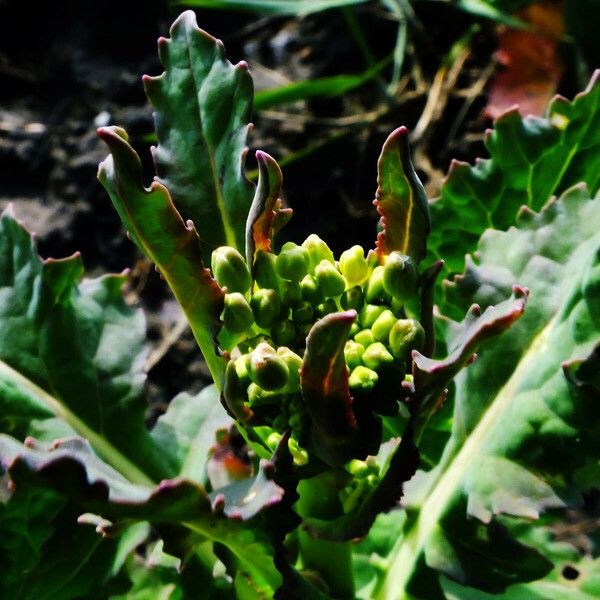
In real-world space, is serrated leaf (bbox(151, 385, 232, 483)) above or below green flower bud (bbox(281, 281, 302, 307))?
below

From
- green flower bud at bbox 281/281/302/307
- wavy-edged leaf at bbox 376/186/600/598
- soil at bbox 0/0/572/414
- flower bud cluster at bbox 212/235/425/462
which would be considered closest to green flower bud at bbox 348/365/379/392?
flower bud cluster at bbox 212/235/425/462

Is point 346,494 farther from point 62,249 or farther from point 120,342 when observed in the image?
point 62,249

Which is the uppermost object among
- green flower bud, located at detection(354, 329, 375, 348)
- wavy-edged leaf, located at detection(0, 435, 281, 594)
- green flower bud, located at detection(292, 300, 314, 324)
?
green flower bud, located at detection(354, 329, 375, 348)

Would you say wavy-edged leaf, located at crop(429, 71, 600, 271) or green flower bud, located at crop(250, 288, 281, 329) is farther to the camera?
wavy-edged leaf, located at crop(429, 71, 600, 271)

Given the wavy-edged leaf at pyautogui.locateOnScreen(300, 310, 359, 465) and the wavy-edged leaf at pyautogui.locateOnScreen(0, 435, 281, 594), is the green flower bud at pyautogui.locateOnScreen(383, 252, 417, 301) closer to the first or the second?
the wavy-edged leaf at pyautogui.locateOnScreen(300, 310, 359, 465)

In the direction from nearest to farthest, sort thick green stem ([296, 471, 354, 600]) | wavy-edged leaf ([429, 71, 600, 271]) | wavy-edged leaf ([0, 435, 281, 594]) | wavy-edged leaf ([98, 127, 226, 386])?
wavy-edged leaf ([0, 435, 281, 594])
wavy-edged leaf ([98, 127, 226, 386])
thick green stem ([296, 471, 354, 600])
wavy-edged leaf ([429, 71, 600, 271])

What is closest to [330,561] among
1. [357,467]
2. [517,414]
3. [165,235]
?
[357,467]

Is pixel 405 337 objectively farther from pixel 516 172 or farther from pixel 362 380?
pixel 516 172
